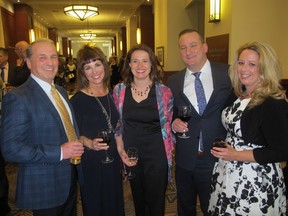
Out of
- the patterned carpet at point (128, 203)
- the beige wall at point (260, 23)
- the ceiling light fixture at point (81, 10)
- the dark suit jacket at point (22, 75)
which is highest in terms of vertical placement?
the ceiling light fixture at point (81, 10)

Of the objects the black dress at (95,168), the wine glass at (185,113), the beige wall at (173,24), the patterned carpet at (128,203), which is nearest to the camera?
the wine glass at (185,113)

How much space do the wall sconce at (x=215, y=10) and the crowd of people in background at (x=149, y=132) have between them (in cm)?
262

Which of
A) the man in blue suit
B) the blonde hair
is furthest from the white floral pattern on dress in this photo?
the man in blue suit

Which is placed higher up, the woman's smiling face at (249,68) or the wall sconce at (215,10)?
the wall sconce at (215,10)

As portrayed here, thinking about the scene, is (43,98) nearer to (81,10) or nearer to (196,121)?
(196,121)

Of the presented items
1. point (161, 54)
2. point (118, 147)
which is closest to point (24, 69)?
point (118, 147)

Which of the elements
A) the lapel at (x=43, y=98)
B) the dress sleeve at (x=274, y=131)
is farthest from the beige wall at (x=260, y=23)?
the lapel at (x=43, y=98)

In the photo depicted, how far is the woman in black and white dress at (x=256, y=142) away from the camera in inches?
63.0

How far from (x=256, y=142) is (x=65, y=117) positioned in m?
1.23

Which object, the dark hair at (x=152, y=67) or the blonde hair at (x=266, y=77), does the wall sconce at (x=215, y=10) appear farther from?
the blonde hair at (x=266, y=77)

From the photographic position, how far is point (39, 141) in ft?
5.25

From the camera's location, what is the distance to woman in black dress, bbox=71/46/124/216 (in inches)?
83.3

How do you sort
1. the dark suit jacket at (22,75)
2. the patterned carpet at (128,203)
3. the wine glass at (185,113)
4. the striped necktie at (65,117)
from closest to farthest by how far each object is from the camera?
the striped necktie at (65,117) → the wine glass at (185,113) → the patterned carpet at (128,203) → the dark suit jacket at (22,75)

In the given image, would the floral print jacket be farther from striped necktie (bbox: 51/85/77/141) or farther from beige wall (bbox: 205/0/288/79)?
beige wall (bbox: 205/0/288/79)
